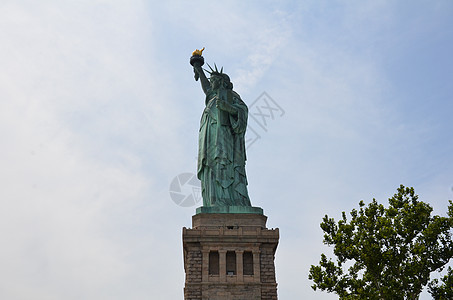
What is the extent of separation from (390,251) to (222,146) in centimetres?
953

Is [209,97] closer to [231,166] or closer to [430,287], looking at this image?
[231,166]

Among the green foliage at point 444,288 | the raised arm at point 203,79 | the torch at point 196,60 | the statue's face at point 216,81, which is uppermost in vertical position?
Answer: the torch at point 196,60

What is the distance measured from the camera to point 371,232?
2095 centimetres

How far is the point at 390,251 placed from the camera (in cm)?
2041

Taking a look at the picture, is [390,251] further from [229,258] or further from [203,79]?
[203,79]

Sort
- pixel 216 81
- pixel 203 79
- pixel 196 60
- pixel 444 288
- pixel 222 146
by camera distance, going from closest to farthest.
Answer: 1. pixel 444 288
2. pixel 222 146
3. pixel 216 81
4. pixel 203 79
5. pixel 196 60

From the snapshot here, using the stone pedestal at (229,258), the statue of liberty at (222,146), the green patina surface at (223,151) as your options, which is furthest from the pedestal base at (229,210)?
the statue of liberty at (222,146)

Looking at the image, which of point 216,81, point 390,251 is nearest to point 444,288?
point 390,251

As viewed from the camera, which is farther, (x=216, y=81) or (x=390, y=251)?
(x=216, y=81)

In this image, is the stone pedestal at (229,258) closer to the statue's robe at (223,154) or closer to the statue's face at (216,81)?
the statue's robe at (223,154)

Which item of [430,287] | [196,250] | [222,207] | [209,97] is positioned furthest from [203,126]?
[430,287]

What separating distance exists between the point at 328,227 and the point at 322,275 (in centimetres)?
194

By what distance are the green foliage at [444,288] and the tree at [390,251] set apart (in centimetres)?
32

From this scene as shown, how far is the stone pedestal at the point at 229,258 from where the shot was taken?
73.1ft
